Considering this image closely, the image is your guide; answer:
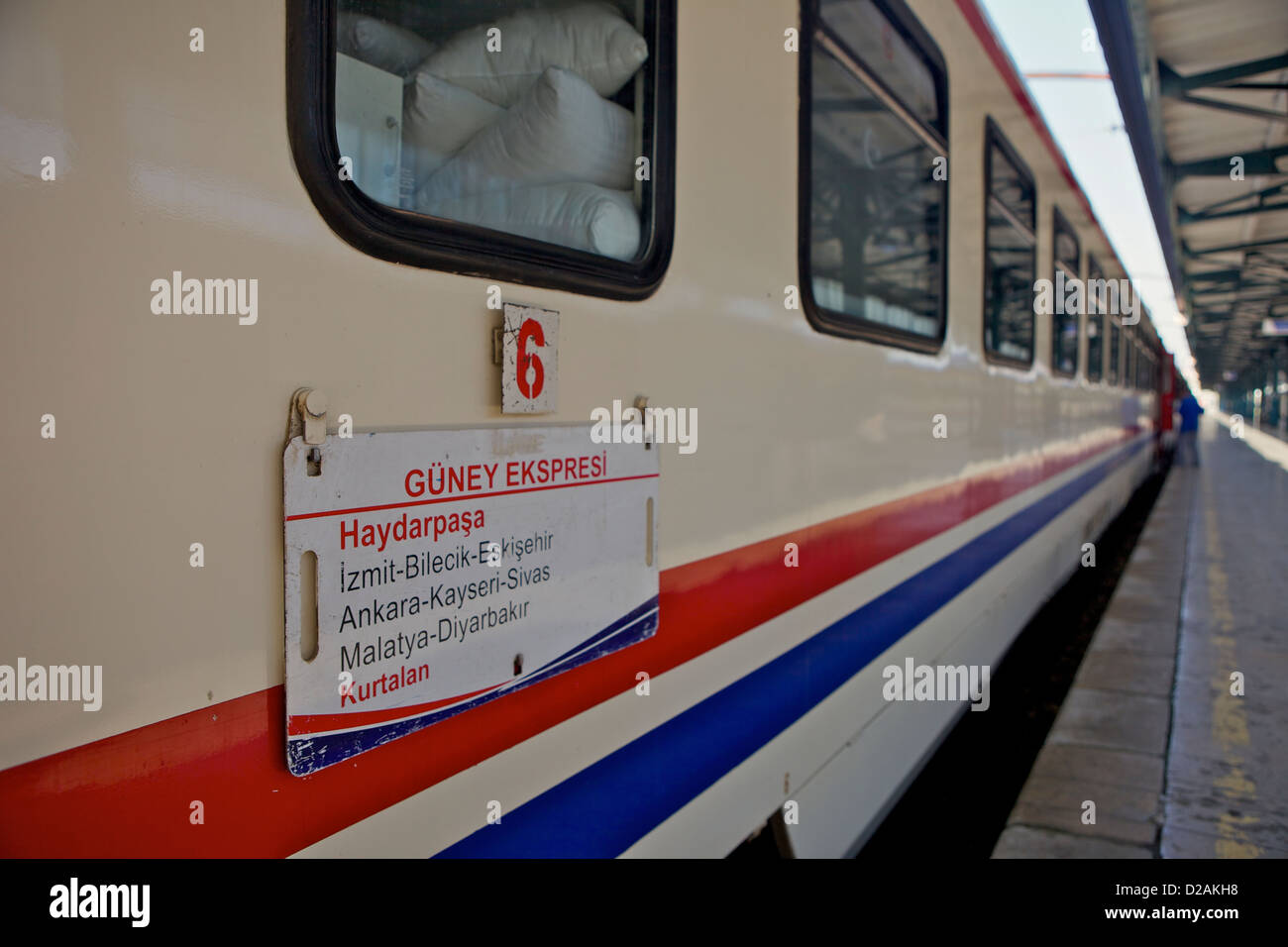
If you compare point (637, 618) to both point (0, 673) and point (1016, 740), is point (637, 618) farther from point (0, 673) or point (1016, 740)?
point (1016, 740)

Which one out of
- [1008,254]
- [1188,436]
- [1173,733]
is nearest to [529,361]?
[1008,254]

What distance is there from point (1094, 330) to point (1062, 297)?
274 centimetres

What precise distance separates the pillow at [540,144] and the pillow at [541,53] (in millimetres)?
41

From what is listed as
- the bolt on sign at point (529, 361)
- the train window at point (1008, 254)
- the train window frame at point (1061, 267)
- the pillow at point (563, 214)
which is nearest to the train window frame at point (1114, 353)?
the train window frame at point (1061, 267)

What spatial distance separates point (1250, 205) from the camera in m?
14.0

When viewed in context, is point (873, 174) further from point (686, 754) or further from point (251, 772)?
point (251, 772)

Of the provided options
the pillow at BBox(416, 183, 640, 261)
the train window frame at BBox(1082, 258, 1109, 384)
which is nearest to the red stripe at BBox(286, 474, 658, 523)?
the pillow at BBox(416, 183, 640, 261)

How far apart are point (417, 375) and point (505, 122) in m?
0.56

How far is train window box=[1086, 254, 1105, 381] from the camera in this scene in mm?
7370

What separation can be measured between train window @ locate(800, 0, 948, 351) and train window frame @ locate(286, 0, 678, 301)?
0.59m

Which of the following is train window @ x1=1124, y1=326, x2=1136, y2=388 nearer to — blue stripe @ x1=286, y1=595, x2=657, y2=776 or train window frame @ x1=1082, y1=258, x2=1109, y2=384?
train window frame @ x1=1082, y1=258, x2=1109, y2=384

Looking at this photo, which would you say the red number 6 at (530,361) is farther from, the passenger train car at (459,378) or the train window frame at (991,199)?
the train window frame at (991,199)

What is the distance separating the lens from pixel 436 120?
142cm

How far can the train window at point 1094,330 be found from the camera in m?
7.37
